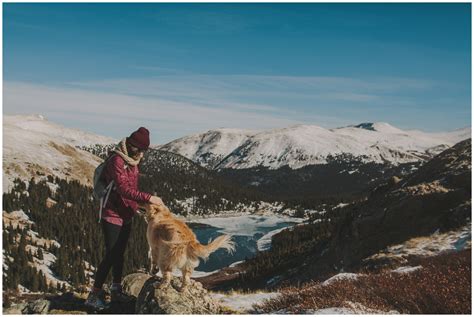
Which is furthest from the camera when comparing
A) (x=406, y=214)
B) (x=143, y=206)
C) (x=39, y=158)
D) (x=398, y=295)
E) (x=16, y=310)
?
(x=39, y=158)

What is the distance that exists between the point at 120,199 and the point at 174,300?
263 centimetres

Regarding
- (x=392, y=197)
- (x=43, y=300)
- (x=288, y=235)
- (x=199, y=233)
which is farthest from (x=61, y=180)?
(x=43, y=300)

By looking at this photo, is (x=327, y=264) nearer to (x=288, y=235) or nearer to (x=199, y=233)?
(x=288, y=235)

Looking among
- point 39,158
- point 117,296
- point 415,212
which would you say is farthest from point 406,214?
point 39,158

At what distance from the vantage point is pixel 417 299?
28.8 feet

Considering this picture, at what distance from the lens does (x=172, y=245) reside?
892 cm

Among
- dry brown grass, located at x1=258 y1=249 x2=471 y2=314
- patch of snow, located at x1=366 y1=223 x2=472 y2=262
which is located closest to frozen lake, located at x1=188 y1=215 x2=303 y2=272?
patch of snow, located at x1=366 y1=223 x2=472 y2=262

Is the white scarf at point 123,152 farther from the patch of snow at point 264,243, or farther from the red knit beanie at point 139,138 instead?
the patch of snow at point 264,243

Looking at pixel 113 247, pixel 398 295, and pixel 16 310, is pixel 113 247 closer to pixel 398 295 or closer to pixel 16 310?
pixel 16 310

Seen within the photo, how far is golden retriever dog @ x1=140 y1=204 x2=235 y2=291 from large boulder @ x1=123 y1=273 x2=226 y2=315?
16 cm

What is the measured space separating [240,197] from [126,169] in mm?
181874

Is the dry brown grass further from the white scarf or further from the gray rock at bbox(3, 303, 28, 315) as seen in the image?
the gray rock at bbox(3, 303, 28, 315)

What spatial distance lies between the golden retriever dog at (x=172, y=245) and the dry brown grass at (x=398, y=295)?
2561 millimetres

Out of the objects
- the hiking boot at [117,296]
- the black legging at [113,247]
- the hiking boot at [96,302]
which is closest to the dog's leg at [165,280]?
the black legging at [113,247]
